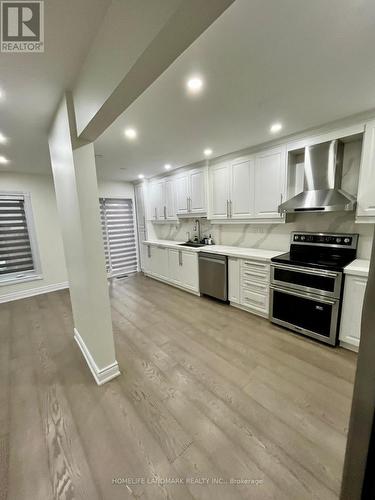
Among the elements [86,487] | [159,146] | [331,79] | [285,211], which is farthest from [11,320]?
[331,79]

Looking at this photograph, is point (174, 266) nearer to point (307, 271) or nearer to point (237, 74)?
point (307, 271)

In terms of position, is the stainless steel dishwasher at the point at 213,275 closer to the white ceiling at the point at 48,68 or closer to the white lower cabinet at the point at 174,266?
the white lower cabinet at the point at 174,266

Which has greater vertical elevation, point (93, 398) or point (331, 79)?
point (331, 79)

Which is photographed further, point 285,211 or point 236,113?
point 285,211

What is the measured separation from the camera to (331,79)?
1.49 m

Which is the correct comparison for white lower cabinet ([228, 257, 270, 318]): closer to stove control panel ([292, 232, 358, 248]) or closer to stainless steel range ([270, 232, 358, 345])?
stainless steel range ([270, 232, 358, 345])

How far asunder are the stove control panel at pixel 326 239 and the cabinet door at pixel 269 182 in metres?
0.43

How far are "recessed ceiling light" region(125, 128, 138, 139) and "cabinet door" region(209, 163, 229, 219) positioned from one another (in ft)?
5.17

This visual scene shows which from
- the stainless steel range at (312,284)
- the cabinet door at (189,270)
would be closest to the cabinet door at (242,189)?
the stainless steel range at (312,284)

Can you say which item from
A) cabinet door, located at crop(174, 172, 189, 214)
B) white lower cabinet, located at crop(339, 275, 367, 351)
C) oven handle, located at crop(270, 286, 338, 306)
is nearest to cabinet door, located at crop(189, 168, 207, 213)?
cabinet door, located at crop(174, 172, 189, 214)

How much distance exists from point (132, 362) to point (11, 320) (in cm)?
245

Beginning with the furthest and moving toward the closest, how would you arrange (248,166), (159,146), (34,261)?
(34,261)
(248,166)
(159,146)

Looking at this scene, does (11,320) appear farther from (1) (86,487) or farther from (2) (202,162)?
(2) (202,162)

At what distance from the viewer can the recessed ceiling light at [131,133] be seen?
2240mm
